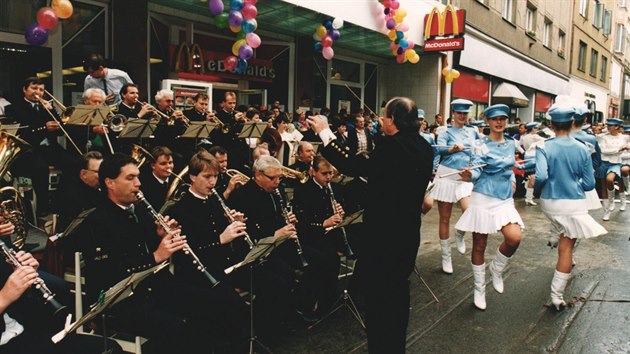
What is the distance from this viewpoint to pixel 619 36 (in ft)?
142

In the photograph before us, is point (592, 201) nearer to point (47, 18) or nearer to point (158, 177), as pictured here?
point (158, 177)

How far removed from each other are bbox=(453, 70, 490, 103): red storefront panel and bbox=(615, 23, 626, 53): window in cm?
2961

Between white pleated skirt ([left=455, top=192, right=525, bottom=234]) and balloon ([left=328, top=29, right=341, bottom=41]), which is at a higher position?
balloon ([left=328, top=29, right=341, bottom=41])

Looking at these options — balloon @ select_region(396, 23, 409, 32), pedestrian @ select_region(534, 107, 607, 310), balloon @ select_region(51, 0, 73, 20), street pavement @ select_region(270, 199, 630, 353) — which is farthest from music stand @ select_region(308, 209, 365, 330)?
balloon @ select_region(396, 23, 409, 32)

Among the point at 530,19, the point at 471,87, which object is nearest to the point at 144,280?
the point at 471,87

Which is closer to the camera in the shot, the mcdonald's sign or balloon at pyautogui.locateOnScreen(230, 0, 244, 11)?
balloon at pyautogui.locateOnScreen(230, 0, 244, 11)

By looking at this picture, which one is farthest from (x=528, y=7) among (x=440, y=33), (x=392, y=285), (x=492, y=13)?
(x=392, y=285)

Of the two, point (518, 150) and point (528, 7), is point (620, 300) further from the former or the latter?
point (528, 7)

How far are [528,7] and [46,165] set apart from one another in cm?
2469

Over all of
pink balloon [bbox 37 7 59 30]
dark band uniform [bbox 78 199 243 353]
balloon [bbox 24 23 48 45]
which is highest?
pink balloon [bbox 37 7 59 30]

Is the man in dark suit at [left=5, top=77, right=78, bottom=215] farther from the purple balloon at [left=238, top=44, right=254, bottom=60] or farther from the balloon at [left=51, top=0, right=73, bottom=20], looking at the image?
the purple balloon at [left=238, top=44, right=254, bottom=60]

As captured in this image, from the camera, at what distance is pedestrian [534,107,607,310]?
504cm

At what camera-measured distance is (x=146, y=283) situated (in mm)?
3715

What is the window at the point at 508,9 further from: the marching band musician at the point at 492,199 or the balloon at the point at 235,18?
the marching band musician at the point at 492,199
